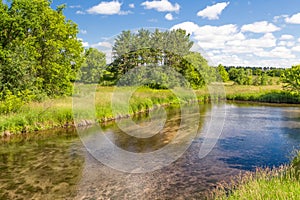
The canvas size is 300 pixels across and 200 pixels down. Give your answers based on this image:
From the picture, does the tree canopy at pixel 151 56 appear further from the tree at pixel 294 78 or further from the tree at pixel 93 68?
the tree at pixel 294 78

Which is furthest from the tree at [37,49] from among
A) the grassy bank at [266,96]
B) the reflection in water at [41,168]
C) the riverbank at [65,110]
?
the grassy bank at [266,96]

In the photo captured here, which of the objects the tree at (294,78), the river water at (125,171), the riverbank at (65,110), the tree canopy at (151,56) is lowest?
the river water at (125,171)

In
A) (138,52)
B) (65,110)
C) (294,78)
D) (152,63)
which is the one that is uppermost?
(138,52)

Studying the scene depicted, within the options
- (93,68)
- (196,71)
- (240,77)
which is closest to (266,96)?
(196,71)

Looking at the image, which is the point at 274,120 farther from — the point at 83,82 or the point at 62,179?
the point at 62,179

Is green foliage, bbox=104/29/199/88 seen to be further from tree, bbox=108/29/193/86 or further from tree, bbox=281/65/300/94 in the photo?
tree, bbox=281/65/300/94

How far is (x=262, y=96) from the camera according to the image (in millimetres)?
43594

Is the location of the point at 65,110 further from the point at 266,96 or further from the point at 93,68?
the point at 266,96

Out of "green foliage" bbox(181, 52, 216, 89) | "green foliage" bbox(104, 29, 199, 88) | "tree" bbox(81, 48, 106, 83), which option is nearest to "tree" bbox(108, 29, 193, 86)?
"green foliage" bbox(104, 29, 199, 88)

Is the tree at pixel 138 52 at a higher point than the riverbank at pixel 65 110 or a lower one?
higher

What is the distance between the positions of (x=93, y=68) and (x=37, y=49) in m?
6.74

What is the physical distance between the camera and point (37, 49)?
23.9 m

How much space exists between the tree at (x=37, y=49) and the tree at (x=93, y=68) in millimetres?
1436

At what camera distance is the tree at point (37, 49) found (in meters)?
19.7
